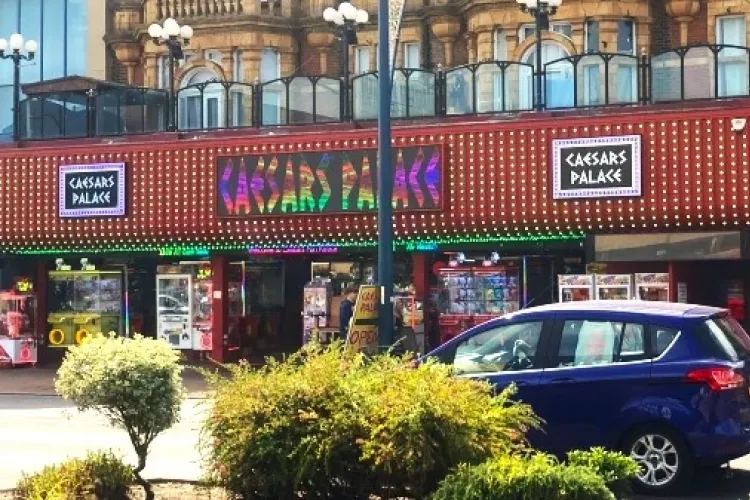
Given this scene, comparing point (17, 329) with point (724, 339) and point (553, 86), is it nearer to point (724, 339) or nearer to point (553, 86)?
point (553, 86)

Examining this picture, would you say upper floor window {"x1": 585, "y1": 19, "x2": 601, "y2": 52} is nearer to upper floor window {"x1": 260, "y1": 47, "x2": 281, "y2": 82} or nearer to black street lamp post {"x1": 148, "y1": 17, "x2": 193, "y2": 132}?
upper floor window {"x1": 260, "y1": 47, "x2": 281, "y2": 82}

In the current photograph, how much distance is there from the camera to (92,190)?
27547 mm

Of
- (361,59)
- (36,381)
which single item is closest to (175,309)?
(36,381)

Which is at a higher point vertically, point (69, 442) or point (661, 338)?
point (661, 338)

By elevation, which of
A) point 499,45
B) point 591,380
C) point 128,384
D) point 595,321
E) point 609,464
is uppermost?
point 499,45

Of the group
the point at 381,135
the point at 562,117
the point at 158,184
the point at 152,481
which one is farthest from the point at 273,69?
the point at 152,481

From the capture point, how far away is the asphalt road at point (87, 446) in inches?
466

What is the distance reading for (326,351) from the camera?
9.73 metres

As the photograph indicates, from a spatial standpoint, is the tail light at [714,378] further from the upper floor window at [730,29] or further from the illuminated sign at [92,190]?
the upper floor window at [730,29]

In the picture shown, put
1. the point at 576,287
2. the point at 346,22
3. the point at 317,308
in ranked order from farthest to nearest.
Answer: the point at 317,308 → the point at 346,22 → the point at 576,287

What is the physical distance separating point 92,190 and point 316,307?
5.38 meters

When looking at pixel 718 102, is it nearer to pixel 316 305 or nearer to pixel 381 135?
pixel 381 135

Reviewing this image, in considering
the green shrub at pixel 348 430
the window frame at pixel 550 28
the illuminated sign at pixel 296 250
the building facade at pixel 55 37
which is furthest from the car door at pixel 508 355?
the building facade at pixel 55 37

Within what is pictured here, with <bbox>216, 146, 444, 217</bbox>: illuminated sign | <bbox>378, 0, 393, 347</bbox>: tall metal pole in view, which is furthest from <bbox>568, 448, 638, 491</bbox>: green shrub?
<bbox>216, 146, 444, 217</bbox>: illuminated sign
